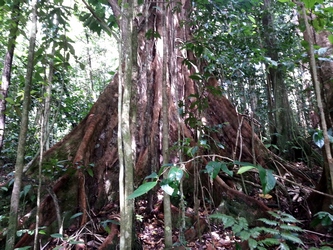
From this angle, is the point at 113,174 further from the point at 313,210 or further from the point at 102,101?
the point at 313,210

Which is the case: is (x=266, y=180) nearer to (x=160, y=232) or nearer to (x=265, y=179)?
(x=265, y=179)

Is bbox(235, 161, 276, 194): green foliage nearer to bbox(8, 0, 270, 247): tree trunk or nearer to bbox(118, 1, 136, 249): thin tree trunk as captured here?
bbox(118, 1, 136, 249): thin tree trunk

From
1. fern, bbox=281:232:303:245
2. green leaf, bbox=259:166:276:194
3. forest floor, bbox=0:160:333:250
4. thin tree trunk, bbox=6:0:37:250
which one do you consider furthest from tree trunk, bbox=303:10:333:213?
thin tree trunk, bbox=6:0:37:250

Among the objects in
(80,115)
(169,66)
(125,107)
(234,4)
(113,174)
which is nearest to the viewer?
(125,107)

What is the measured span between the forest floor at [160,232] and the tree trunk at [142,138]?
24 cm

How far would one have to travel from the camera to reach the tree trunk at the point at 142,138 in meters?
2.88

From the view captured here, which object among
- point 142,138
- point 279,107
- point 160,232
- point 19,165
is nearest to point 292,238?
point 160,232

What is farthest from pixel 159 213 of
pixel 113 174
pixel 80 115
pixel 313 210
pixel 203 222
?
pixel 80 115

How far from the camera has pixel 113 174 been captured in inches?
128

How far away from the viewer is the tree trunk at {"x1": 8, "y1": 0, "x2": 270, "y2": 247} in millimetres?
2885

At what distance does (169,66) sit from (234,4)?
1466 millimetres

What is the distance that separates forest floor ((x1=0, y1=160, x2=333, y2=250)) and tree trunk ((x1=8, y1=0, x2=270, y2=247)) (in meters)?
0.24

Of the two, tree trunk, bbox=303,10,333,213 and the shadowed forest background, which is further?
tree trunk, bbox=303,10,333,213

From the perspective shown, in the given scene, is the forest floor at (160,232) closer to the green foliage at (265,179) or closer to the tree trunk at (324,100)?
the tree trunk at (324,100)
